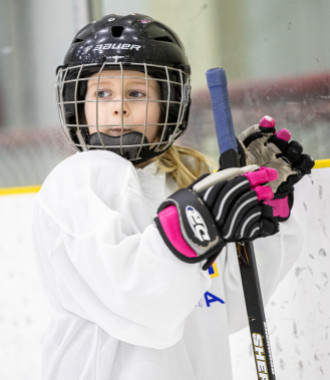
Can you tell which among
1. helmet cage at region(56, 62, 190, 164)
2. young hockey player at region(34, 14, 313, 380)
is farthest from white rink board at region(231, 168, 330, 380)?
helmet cage at region(56, 62, 190, 164)

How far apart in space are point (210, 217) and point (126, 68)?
466 millimetres

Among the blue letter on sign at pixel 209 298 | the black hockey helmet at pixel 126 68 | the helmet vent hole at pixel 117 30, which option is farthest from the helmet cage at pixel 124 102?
the blue letter on sign at pixel 209 298

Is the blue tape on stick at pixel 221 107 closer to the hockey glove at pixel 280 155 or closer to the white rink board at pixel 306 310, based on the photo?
the hockey glove at pixel 280 155

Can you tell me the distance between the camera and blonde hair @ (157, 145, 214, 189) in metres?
1.48

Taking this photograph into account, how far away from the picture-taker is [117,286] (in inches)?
43.4

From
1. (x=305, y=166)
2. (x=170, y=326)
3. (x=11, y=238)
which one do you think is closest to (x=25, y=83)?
(x=11, y=238)

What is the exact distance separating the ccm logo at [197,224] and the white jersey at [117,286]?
0.22 feet

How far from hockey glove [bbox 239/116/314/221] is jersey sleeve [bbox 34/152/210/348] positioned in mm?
349

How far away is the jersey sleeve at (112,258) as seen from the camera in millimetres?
1089

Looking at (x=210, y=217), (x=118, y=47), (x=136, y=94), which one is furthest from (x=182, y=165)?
(x=210, y=217)

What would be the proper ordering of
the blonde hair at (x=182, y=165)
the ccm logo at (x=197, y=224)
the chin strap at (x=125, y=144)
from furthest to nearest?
the blonde hair at (x=182, y=165) → the chin strap at (x=125, y=144) → the ccm logo at (x=197, y=224)

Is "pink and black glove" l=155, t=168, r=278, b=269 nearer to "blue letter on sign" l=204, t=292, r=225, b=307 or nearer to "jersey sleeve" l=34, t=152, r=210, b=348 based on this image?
"jersey sleeve" l=34, t=152, r=210, b=348

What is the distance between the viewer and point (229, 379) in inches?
56.1

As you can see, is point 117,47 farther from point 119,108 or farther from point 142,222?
point 142,222
